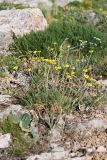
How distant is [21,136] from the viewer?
6.21 metres

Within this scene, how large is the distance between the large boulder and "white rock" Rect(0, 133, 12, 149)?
437 cm

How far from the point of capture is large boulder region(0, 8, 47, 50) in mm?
10484

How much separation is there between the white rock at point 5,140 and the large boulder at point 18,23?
4375 mm

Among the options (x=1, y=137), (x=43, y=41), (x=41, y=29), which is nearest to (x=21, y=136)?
(x=1, y=137)

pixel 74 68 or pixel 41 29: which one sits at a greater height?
pixel 74 68

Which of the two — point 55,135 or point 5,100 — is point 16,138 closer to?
point 55,135

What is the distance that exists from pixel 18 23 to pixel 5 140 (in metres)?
5.22

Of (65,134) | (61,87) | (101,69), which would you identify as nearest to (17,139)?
(65,134)

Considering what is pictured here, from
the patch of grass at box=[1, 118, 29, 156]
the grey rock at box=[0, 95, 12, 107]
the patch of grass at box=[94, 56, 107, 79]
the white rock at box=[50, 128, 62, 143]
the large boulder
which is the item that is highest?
the patch of grass at box=[1, 118, 29, 156]

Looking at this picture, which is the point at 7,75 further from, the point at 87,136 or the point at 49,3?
the point at 49,3

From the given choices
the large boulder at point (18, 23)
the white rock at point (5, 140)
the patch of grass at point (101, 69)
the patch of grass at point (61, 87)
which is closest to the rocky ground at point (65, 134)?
the white rock at point (5, 140)

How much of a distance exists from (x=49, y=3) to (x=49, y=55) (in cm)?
651

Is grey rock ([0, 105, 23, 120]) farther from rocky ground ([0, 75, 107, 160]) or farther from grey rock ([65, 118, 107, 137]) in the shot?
grey rock ([65, 118, 107, 137])

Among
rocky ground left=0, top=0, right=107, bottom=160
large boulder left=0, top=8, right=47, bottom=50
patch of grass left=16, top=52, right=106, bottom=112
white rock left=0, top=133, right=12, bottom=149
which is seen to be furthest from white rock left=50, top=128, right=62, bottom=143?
large boulder left=0, top=8, right=47, bottom=50
